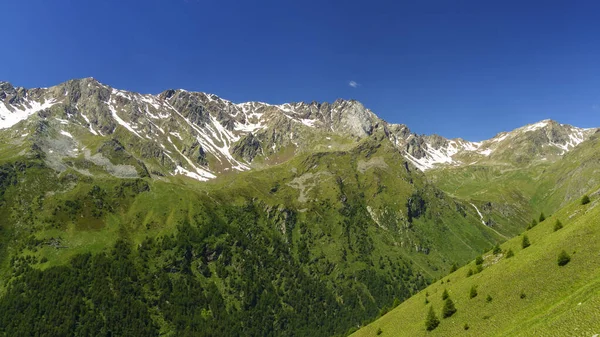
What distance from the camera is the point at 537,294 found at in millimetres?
49219

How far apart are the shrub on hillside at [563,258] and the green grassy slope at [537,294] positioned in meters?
0.61

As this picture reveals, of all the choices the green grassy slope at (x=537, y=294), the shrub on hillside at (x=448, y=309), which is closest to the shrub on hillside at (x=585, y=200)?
the green grassy slope at (x=537, y=294)

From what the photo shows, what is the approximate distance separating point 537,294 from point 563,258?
7072mm

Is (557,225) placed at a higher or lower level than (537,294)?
higher

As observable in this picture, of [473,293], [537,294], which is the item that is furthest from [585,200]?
[537,294]

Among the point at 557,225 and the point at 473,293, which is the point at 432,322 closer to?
the point at 473,293

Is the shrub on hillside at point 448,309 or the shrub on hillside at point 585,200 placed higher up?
the shrub on hillside at point 585,200

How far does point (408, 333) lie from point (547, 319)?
3144 cm

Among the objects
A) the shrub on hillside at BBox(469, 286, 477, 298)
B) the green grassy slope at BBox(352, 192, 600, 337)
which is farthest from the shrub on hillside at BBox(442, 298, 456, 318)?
the shrub on hillside at BBox(469, 286, 477, 298)

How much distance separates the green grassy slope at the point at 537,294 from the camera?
3697 cm

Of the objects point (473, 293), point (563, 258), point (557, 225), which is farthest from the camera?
point (557, 225)

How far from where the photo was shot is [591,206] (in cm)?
6794

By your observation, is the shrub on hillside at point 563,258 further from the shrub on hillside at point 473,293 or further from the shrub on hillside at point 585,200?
the shrub on hillside at point 585,200

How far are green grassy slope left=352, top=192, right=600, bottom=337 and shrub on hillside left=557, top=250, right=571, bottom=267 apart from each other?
61 cm
